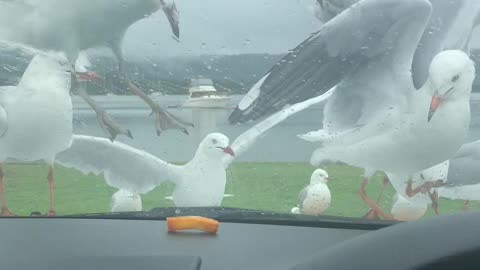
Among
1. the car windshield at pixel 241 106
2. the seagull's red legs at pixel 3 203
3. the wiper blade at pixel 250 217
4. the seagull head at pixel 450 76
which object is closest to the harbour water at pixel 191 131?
the car windshield at pixel 241 106

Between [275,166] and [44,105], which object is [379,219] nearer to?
[275,166]

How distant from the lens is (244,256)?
3445mm

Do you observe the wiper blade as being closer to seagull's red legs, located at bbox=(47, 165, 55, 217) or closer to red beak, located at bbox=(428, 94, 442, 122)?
seagull's red legs, located at bbox=(47, 165, 55, 217)

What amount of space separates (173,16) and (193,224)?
1072 mm

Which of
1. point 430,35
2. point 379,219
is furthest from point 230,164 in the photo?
point 430,35

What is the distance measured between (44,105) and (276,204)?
4.35 ft

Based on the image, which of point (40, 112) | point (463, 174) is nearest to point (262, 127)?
point (463, 174)

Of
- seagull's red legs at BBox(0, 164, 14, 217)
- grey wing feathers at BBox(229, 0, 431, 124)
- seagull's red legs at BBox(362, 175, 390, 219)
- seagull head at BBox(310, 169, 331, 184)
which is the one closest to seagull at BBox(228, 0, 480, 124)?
grey wing feathers at BBox(229, 0, 431, 124)

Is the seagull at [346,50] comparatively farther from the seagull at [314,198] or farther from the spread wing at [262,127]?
the seagull at [314,198]

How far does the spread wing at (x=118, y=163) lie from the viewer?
14.3 feet

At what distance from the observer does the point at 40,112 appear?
4.37 metres

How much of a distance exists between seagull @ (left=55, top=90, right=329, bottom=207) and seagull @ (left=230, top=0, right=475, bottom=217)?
0.44 ft

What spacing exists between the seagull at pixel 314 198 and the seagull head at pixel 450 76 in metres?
0.72

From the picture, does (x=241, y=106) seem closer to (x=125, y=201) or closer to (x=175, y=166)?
(x=175, y=166)
